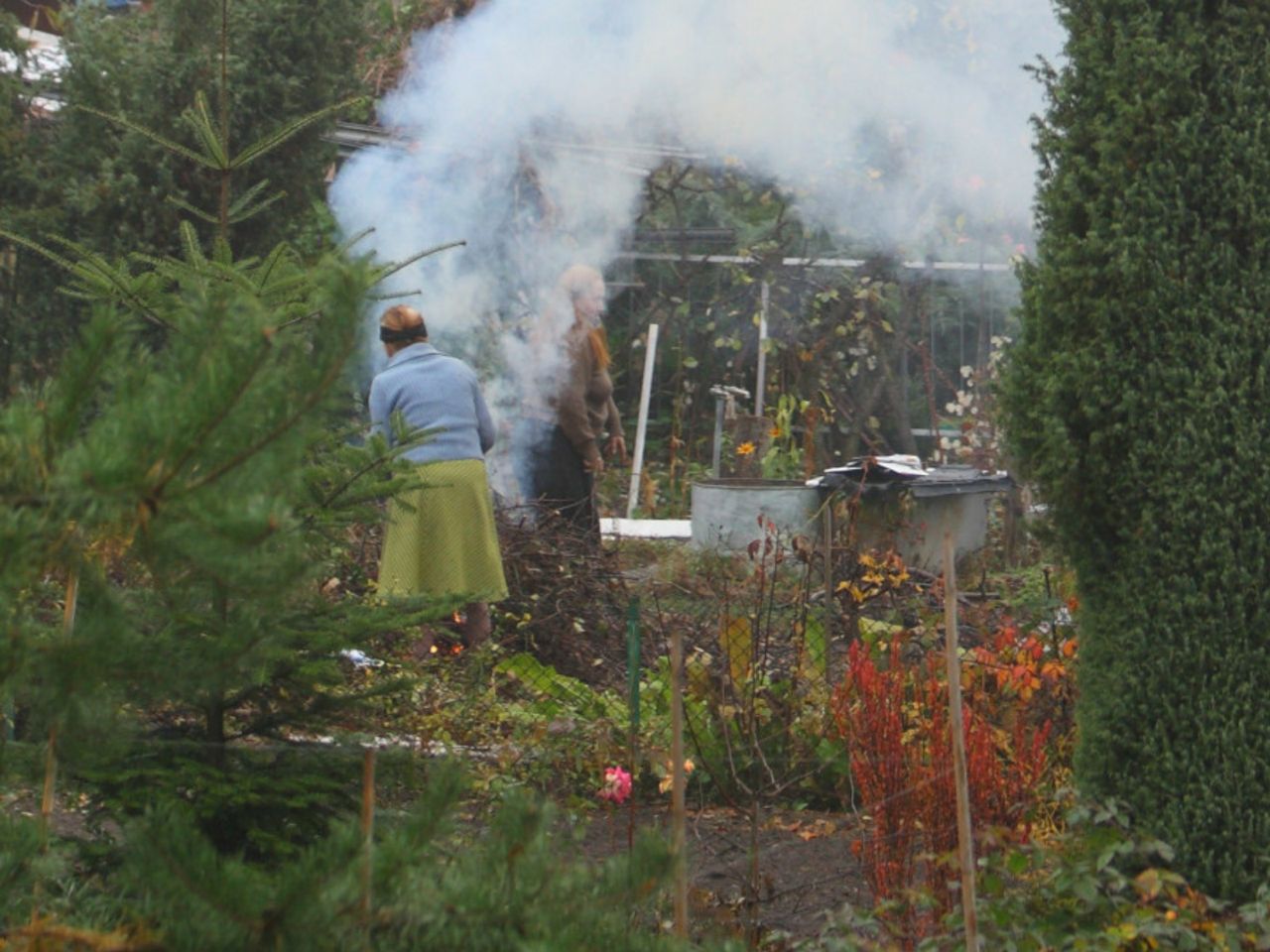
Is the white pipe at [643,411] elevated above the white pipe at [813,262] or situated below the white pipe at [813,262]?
below

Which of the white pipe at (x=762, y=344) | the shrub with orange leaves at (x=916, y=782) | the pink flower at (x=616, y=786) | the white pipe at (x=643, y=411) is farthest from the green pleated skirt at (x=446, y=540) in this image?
the white pipe at (x=762, y=344)

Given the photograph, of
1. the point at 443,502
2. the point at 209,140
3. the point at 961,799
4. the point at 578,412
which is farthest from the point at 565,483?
the point at 961,799

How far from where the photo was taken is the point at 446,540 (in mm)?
6812

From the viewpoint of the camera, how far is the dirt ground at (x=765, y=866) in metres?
3.72

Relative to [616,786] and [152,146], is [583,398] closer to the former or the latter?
[152,146]

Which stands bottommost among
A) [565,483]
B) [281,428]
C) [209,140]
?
[565,483]

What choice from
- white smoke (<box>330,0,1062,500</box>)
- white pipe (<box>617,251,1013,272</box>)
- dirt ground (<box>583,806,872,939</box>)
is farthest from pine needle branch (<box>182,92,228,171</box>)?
white pipe (<box>617,251,1013,272</box>)

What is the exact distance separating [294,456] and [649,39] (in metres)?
9.12

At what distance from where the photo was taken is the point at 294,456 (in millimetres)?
1866

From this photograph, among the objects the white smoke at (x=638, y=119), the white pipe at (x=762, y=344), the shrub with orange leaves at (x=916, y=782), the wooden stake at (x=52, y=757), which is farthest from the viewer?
A: the white pipe at (x=762, y=344)

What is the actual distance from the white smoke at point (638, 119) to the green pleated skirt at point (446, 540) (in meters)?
3.01

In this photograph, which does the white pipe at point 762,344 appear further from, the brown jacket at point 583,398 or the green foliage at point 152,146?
the green foliage at point 152,146

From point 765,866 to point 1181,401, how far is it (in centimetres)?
167

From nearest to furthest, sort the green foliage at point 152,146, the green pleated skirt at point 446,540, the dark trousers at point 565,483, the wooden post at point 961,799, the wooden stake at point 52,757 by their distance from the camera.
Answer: the wooden stake at point 52,757 → the wooden post at point 961,799 → the green pleated skirt at point 446,540 → the dark trousers at point 565,483 → the green foliage at point 152,146
